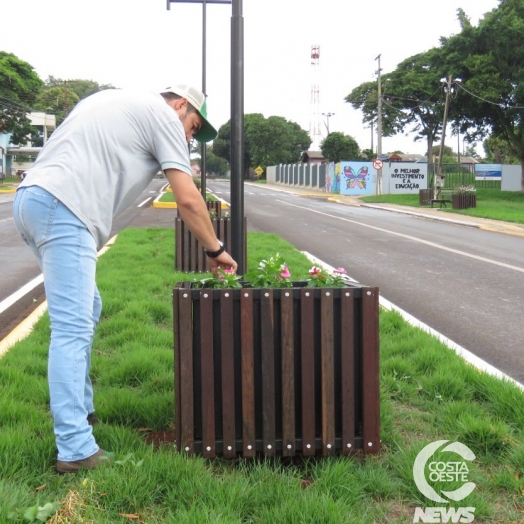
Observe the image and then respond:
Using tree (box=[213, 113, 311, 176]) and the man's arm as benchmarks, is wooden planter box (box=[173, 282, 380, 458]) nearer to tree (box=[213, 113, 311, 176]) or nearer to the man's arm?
the man's arm

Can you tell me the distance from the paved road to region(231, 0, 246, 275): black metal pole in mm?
2233

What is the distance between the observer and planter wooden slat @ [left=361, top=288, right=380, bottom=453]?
10.4 ft

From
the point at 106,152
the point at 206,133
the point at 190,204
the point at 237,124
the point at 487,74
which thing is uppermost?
the point at 487,74

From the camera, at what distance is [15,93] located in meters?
57.8

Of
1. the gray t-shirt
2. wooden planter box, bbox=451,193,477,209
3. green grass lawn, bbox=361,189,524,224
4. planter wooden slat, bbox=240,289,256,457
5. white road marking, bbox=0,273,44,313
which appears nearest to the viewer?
the gray t-shirt

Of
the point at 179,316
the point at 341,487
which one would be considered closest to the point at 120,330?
the point at 179,316

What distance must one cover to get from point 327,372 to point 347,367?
0.32 ft

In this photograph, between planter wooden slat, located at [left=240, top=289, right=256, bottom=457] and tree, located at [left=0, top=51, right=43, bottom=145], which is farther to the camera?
tree, located at [left=0, top=51, right=43, bottom=145]

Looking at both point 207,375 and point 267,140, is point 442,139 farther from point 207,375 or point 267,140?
point 267,140

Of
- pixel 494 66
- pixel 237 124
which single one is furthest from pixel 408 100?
pixel 237 124

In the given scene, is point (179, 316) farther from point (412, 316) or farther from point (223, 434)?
point (412, 316)

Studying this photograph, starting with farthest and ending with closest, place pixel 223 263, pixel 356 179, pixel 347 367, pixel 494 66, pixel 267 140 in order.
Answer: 1. pixel 267 140
2. pixel 356 179
3. pixel 494 66
4. pixel 223 263
5. pixel 347 367

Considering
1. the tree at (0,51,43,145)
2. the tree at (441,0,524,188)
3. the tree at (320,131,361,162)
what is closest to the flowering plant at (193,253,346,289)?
the tree at (441,0,524,188)

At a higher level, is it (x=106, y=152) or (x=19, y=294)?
(x=106, y=152)
